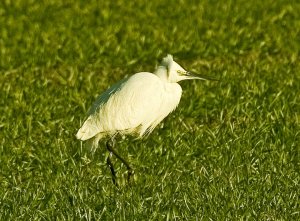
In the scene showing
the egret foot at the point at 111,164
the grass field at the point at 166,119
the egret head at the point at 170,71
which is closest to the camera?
the grass field at the point at 166,119

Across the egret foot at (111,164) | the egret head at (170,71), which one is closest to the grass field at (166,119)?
the egret foot at (111,164)

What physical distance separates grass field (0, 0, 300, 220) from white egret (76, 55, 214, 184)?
0.93 ft

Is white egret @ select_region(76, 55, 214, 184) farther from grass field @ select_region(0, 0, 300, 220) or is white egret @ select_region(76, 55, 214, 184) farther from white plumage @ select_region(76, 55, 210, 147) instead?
grass field @ select_region(0, 0, 300, 220)

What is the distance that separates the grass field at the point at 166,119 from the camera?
22.0 ft

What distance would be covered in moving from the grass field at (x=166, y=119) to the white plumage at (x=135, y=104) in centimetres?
→ 30

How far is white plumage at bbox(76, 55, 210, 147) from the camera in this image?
7320mm

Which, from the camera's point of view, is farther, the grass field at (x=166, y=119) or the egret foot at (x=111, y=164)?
the egret foot at (x=111, y=164)

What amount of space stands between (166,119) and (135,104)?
1614 mm

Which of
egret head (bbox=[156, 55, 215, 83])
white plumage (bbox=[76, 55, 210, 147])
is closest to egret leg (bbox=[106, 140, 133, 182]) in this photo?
white plumage (bbox=[76, 55, 210, 147])

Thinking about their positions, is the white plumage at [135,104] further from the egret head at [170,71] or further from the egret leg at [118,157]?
the egret leg at [118,157]

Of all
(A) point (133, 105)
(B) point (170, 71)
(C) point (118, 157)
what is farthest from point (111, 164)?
(B) point (170, 71)

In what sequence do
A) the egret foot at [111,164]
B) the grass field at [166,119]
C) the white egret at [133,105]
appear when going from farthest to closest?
the egret foot at [111,164]
the white egret at [133,105]
the grass field at [166,119]

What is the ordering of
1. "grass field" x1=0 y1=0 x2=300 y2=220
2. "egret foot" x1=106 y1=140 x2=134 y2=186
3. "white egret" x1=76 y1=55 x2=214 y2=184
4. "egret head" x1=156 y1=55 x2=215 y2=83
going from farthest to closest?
"egret head" x1=156 y1=55 x2=215 y2=83, "egret foot" x1=106 y1=140 x2=134 y2=186, "white egret" x1=76 y1=55 x2=214 y2=184, "grass field" x1=0 y1=0 x2=300 y2=220

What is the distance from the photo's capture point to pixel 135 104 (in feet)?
→ 24.1
